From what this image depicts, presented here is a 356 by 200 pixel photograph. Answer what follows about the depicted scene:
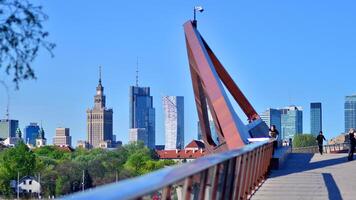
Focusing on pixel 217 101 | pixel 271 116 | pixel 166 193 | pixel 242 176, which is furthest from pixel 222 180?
pixel 271 116

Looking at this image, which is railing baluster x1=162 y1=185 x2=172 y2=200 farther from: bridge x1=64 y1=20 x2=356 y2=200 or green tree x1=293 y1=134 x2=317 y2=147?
green tree x1=293 y1=134 x2=317 y2=147

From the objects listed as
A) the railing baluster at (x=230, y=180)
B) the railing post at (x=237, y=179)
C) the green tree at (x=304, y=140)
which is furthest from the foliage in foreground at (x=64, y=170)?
the railing baluster at (x=230, y=180)

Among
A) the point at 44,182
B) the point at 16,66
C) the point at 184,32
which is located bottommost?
the point at 44,182

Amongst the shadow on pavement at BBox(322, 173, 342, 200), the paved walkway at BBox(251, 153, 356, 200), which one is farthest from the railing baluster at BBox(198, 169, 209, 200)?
the shadow on pavement at BBox(322, 173, 342, 200)

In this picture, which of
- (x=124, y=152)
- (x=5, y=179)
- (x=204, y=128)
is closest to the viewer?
(x=204, y=128)

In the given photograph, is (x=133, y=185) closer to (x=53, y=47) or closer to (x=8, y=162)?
(x=53, y=47)

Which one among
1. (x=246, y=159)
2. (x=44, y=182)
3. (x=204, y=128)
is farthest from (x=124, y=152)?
(x=246, y=159)

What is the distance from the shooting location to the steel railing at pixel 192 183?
405 cm

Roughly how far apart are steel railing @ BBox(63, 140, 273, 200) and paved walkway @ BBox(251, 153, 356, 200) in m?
1.27

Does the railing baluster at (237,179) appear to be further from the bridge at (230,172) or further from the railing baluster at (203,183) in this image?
the railing baluster at (203,183)

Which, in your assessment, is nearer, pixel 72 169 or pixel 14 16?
pixel 14 16

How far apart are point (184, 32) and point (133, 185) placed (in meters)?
33.0

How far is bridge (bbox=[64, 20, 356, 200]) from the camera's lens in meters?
5.08

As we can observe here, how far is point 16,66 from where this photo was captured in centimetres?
539
